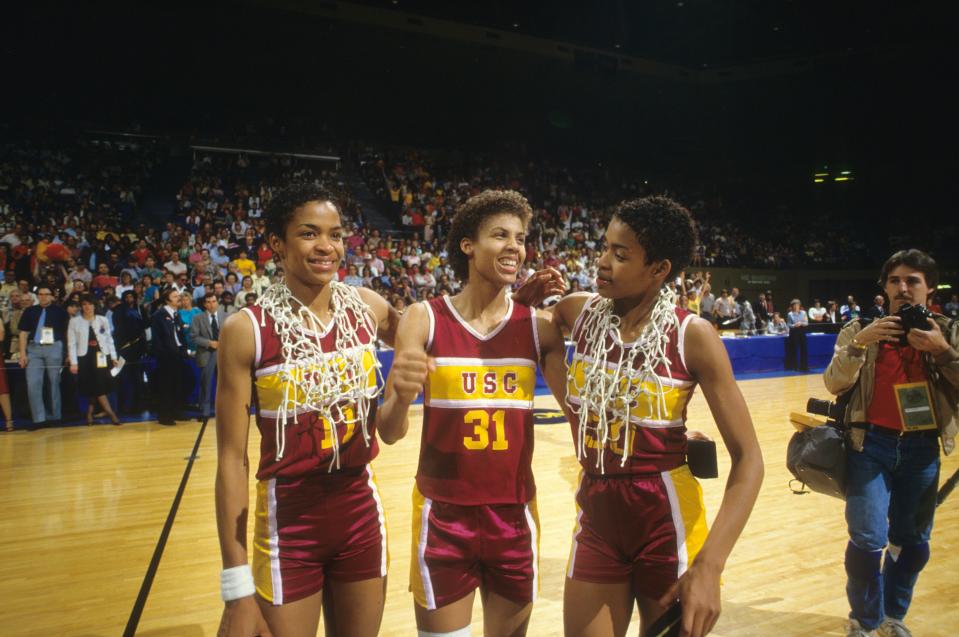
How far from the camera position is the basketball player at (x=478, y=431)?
1933 mm

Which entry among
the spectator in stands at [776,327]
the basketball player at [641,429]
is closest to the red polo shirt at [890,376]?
the basketball player at [641,429]

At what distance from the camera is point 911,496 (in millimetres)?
2883

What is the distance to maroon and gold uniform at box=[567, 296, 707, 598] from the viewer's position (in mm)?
1863

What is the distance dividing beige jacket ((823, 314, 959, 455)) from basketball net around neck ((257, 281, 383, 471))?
2.11m

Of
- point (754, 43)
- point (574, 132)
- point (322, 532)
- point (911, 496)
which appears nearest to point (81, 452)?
point (322, 532)

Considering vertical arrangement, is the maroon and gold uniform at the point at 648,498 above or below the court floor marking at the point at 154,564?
above

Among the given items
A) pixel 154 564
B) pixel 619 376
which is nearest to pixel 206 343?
pixel 154 564

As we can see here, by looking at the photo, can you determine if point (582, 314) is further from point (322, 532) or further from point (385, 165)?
point (385, 165)

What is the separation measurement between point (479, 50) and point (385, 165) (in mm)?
5457

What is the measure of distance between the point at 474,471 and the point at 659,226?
0.94m

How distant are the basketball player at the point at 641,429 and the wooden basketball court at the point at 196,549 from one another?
1512mm

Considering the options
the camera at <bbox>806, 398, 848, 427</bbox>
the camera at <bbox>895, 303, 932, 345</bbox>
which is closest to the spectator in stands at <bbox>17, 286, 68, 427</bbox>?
the camera at <bbox>806, 398, 848, 427</bbox>

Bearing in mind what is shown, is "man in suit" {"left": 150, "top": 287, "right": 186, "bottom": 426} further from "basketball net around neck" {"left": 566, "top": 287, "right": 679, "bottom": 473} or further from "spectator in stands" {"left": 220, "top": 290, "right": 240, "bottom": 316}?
"basketball net around neck" {"left": 566, "top": 287, "right": 679, "bottom": 473}

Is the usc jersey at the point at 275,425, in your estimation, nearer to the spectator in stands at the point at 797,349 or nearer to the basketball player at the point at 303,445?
the basketball player at the point at 303,445
